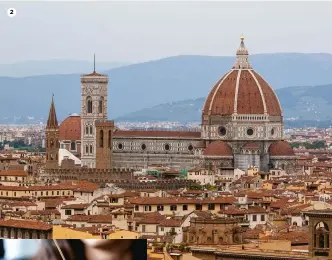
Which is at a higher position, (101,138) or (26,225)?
(101,138)

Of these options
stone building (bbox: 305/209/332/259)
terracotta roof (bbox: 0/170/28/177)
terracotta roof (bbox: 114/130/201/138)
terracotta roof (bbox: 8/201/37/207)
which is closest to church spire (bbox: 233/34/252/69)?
terracotta roof (bbox: 114/130/201/138)

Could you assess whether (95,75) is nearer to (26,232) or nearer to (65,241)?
(26,232)

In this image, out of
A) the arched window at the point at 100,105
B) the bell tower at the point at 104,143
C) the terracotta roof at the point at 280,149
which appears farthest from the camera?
the arched window at the point at 100,105

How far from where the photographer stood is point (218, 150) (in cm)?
9381

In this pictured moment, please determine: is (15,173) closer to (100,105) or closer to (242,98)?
(242,98)

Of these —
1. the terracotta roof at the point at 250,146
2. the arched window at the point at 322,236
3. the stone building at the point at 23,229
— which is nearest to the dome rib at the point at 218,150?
the terracotta roof at the point at 250,146

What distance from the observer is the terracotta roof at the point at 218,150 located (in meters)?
93.6

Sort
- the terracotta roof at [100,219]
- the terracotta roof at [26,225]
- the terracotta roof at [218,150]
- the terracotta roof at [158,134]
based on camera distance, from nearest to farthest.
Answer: the terracotta roof at [26,225]
the terracotta roof at [100,219]
the terracotta roof at [218,150]
the terracotta roof at [158,134]

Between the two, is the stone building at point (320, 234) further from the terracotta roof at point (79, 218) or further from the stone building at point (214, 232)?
the terracotta roof at point (79, 218)

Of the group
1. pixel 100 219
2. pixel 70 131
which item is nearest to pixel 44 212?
pixel 100 219

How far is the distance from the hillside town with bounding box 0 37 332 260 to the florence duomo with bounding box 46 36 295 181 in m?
0.09

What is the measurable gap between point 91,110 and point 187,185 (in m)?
28.7

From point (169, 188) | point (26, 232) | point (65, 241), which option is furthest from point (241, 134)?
point (65, 241)

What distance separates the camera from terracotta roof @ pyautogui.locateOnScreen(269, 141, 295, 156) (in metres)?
93.9
